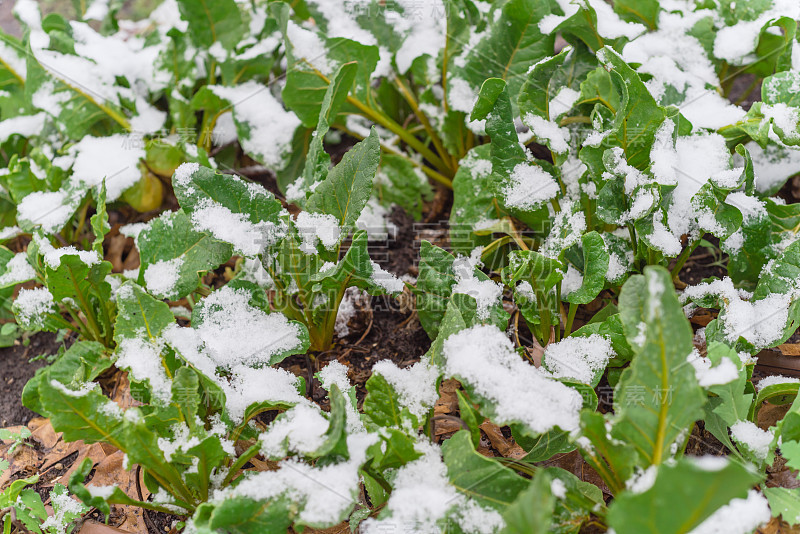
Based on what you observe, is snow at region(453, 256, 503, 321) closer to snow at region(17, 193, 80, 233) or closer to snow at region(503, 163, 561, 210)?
snow at region(503, 163, 561, 210)

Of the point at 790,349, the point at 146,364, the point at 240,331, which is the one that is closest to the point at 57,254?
the point at 146,364

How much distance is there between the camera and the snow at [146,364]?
1292 mm

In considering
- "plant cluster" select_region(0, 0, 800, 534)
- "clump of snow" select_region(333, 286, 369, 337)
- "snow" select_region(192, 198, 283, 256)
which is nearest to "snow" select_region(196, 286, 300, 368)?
"plant cluster" select_region(0, 0, 800, 534)

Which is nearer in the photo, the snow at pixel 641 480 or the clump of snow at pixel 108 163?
the snow at pixel 641 480

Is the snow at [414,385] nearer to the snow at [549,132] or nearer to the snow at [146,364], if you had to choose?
the snow at [146,364]

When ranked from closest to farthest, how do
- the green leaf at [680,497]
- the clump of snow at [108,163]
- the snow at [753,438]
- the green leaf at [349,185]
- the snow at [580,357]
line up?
the green leaf at [680,497] < the snow at [753,438] < the snow at [580,357] < the green leaf at [349,185] < the clump of snow at [108,163]

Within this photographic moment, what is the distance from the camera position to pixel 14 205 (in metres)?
2.01

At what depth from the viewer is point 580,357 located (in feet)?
4.31

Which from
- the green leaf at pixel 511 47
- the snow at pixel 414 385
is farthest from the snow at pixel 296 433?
the green leaf at pixel 511 47

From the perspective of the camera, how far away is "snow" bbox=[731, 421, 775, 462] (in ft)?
3.84

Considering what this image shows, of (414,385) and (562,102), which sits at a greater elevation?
(562,102)

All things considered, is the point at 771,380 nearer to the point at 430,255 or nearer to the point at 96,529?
the point at 430,255

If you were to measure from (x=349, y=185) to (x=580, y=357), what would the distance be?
0.65 m

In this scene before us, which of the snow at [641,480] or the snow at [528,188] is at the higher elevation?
the snow at [528,188]
